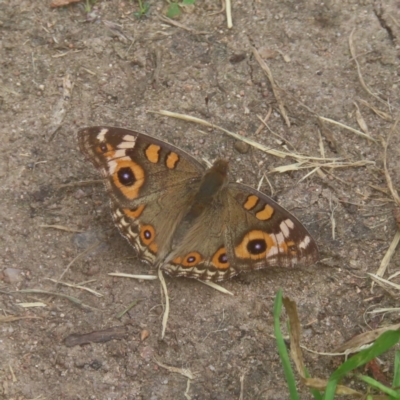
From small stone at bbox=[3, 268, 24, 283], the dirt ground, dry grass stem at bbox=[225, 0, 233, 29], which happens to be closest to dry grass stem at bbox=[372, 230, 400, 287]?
the dirt ground

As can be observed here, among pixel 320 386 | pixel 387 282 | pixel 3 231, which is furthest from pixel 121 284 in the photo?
pixel 387 282

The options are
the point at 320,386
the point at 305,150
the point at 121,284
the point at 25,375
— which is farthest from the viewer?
the point at 305,150

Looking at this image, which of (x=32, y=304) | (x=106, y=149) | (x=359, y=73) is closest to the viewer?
(x=32, y=304)

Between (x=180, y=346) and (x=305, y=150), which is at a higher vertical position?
(x=305, y=150)

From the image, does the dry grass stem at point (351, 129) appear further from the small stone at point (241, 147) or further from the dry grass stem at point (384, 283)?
the dry grass stem at point (384, 283)

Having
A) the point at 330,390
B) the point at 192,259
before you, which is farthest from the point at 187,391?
the point at 330,390

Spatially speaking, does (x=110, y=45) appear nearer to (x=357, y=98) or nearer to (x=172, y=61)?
(x=172, y=61)

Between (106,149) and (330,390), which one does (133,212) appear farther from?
(330,390)

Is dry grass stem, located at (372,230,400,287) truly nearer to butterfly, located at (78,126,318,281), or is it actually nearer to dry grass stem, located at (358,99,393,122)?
butterfly, located at (78,126,318,281)
